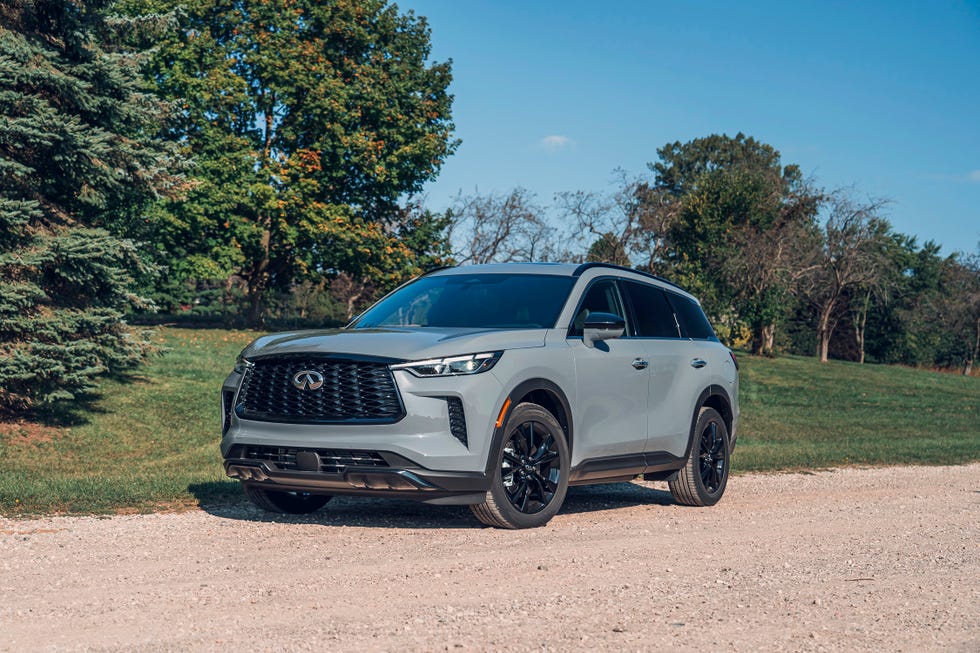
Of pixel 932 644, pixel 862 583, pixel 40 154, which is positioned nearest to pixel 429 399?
pixel 862 583

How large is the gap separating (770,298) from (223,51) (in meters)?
27.0

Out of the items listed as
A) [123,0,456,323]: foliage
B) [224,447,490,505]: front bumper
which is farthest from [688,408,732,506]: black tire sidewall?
[123,0,456,323]: foliage

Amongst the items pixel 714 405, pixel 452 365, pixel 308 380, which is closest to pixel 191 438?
pixel 714 405

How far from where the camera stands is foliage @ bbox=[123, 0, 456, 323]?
37750 millimetres

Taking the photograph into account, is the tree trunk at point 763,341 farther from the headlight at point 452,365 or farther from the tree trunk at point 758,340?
the headlight at point 452,365

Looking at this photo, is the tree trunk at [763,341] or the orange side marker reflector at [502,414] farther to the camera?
the tree trunk at [763,341]

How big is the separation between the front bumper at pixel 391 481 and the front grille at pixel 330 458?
0.8 inches

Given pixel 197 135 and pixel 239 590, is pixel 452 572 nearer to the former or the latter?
pixel 239 590

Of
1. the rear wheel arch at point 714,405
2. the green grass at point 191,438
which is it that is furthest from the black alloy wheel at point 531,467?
the green grass at point 191,438

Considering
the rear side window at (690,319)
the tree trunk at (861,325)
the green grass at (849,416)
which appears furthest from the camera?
the tree trunk at (861,325)

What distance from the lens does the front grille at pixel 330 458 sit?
24.1 feet

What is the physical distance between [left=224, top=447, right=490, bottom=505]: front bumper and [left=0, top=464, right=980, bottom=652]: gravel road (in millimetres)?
326

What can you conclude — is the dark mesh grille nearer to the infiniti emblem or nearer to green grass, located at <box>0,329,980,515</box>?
the infiniti emblem

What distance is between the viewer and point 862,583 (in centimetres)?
627
